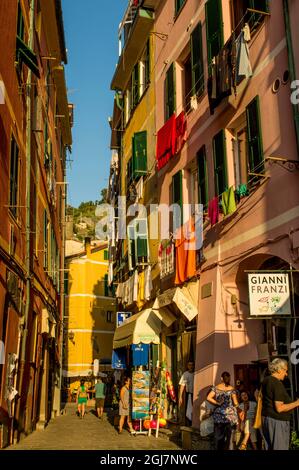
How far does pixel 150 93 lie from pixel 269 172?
1054 cm

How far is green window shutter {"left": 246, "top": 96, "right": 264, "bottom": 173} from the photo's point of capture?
10.6 meters

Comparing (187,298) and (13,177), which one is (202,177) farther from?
(13,177)

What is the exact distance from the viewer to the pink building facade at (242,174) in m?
9.86

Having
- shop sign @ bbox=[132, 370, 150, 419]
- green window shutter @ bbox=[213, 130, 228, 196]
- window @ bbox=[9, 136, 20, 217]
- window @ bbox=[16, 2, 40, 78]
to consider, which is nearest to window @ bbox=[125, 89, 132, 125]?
window @ bbox=[16, 2, 40, 78]

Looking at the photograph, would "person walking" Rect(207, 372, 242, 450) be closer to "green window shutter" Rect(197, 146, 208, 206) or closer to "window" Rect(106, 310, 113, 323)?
"green window shutter" Rect(197, 146, 208, 206)

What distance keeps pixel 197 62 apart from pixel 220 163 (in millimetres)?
3495

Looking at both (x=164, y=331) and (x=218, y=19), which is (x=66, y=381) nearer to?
(x=164, y=331)

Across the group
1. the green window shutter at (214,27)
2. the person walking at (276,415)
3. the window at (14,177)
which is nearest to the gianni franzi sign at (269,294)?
the person walking at (276,415)

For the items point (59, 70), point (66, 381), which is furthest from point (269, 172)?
point (66, 381)

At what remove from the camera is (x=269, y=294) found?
29.8 feet

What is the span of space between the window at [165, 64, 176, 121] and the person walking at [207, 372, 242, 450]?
9.43 m

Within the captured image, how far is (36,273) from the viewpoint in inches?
656

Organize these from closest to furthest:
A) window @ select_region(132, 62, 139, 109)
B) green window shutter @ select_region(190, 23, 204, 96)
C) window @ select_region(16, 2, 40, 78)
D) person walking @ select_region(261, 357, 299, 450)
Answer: person walking @ select_region(261, 357, 299, 450) < window @ select_region(16, 2, 40, 78) < green window shutter @ select_region(190, 23, 204, 96) < window @ select_region(132, 62, 139, 109)
